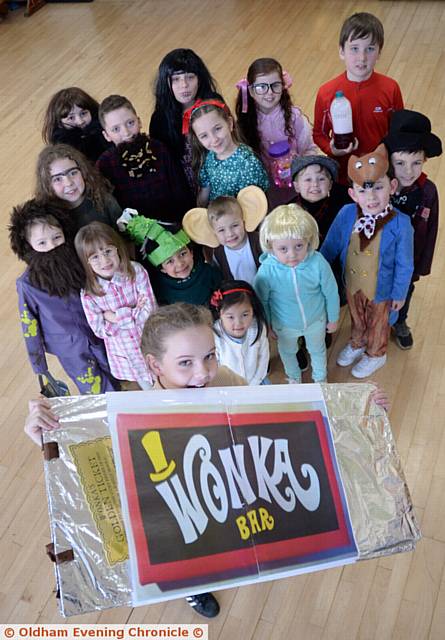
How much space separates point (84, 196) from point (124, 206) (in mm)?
216

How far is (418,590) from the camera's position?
183 centimetres

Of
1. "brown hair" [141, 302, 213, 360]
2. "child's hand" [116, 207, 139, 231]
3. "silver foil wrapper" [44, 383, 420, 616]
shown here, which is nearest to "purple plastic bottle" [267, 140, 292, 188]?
"child's hand" [116, 207, 139, 231]

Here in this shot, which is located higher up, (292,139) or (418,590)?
(292,139)

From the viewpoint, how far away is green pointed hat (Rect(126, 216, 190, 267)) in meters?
2.01

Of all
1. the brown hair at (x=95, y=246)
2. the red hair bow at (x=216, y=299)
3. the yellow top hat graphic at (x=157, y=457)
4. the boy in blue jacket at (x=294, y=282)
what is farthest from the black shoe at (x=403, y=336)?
the yellow top hat graphic at (x=157, y=457)

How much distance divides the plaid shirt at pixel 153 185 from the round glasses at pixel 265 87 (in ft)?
1.57

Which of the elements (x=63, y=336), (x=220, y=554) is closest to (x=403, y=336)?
(x=63, y=336)

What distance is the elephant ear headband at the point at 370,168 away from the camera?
189 centimetres

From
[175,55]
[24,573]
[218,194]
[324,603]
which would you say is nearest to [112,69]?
[175,55]

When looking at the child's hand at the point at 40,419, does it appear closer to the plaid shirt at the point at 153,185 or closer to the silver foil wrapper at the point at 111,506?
the silver foil wrapper at the point at 111,506

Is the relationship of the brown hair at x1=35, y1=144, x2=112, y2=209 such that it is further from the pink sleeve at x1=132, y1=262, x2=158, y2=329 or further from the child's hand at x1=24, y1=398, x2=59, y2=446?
the child's hand at x1=24, y1=398, x2=59, y2=446

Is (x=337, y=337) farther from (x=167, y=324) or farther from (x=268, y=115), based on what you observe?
(x=167, y=324)

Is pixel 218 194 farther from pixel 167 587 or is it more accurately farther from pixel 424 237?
pixel 167 587

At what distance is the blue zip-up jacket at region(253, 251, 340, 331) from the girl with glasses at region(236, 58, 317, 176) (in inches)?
31.0
